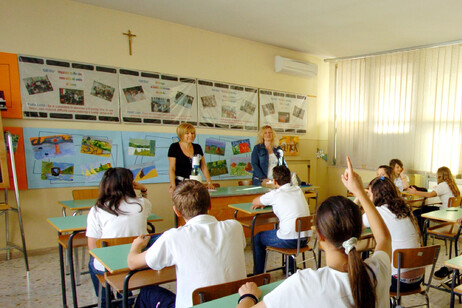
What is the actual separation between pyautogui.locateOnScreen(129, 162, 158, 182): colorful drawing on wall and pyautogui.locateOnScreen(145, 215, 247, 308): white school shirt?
315 centimetres

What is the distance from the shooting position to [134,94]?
4320 millimetres

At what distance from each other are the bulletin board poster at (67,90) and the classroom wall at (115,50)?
3.7 inches

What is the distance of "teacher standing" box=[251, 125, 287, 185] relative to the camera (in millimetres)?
4203

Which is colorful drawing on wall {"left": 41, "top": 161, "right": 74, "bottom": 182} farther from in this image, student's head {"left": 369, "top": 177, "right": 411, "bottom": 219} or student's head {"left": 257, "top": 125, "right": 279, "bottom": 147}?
student's head {"left": 369, "top": 177, "right": 411, "bottom": 219}

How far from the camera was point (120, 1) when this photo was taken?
3.91 meters

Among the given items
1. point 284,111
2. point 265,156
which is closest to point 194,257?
Answer: point 265,156

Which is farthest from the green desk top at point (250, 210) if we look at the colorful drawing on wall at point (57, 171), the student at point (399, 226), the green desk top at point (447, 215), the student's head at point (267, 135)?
the colorful drawing on wall at point (57, 171)

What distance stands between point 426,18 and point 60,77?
16.0 ft

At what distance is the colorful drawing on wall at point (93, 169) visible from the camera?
158 inches

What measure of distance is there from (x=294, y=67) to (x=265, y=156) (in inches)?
98.8

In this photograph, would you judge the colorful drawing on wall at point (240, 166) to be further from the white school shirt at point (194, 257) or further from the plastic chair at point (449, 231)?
the white school shirt at point (194, 257)

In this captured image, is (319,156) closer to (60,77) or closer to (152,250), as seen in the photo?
Answer: (60,77)

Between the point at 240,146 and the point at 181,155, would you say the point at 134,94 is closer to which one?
the point at 181,155

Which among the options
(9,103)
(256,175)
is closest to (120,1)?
(9,103)
